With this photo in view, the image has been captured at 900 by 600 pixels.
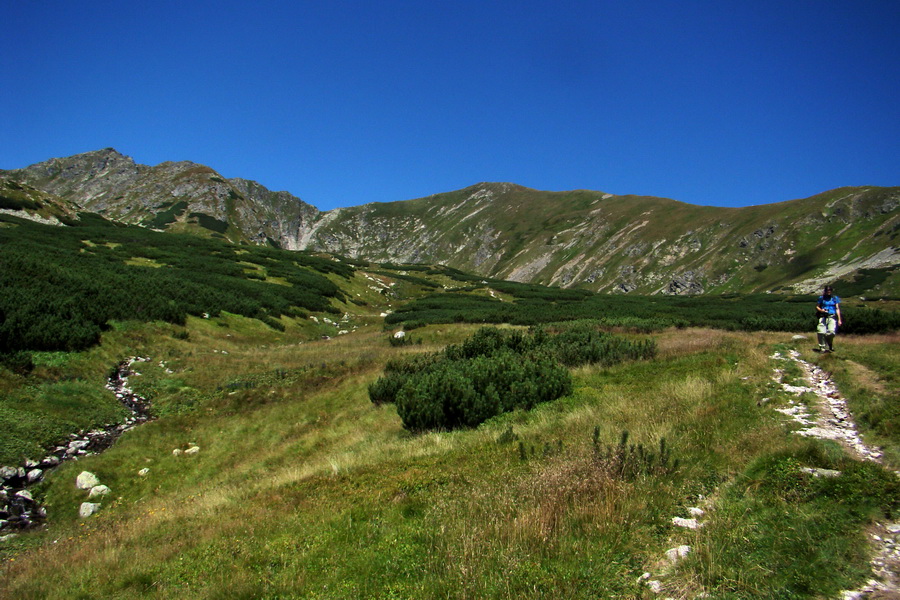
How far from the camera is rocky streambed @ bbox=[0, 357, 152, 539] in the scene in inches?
415

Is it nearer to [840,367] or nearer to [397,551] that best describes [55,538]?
[397,551]

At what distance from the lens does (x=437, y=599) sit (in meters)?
4.41

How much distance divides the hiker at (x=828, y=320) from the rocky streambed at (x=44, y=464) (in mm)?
22870

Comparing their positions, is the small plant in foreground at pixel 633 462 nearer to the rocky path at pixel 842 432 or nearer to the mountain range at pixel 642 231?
the rocky path at pixel 842 432

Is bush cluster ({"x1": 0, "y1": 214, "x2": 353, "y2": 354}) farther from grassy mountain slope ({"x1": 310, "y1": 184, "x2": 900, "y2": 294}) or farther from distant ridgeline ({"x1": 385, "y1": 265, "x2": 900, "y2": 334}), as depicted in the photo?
grassy mountain slope ({"x1": 310, "y1": 184, "x2": 900, "y2": 294})

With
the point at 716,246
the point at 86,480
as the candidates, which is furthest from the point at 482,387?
the point at 716,246

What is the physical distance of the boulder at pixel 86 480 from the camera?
11.9m

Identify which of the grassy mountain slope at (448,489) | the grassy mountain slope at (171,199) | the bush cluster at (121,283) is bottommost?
the grassy mountain slope at (448,489)

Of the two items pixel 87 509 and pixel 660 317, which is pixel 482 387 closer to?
pixel 87 509

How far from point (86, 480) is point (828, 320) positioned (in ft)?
75.1

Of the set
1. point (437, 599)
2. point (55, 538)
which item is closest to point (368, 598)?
point (437, 599)

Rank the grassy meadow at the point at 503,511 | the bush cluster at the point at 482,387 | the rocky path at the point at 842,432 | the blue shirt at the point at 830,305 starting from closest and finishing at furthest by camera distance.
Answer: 1. the rocky path at the point at 842,432
2. the grassy meadow at the point at 503,511
3. the bush cluster at the point at 482,387
4. the blue shirt at the point at 830,305

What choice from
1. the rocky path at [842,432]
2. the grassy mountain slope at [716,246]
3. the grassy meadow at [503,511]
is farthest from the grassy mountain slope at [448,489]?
the grassy mountain slope at [716,246]

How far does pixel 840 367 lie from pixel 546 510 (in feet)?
38.4
